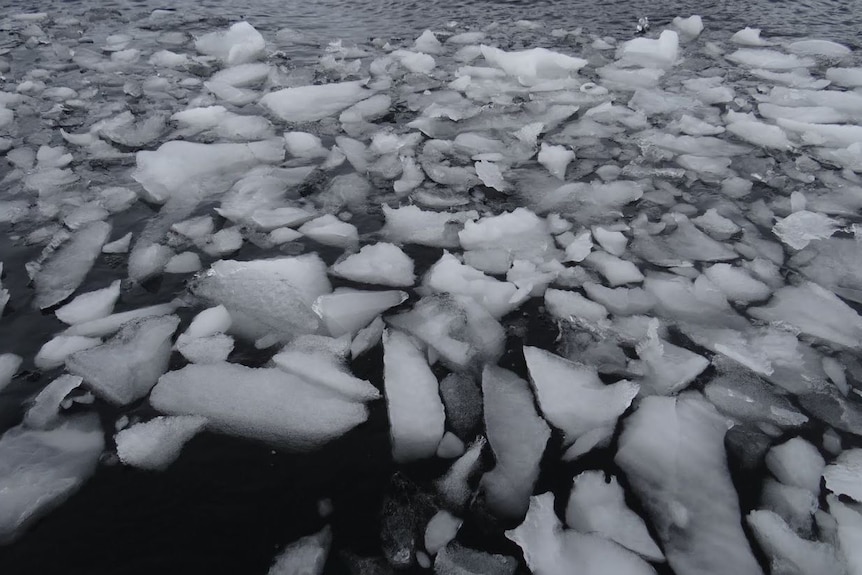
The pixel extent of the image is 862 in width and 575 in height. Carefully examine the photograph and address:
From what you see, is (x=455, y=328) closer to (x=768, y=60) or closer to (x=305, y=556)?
(x=305, y=556)

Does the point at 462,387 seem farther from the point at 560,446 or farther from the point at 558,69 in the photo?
the point at 558,69

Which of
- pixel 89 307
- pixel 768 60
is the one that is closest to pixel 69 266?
pixel 89 307

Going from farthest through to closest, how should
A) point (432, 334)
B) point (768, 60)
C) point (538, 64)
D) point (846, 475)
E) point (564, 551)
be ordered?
1. point (768, 60)
2. point (538, 64)
3. point (432, 334)
4. point (846, 475)
5. point (564, 551)

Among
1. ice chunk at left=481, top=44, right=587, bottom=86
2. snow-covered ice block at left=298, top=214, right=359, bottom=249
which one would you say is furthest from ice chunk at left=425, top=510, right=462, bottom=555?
ice chunk at left=481, top=44, right=587, bottom=86

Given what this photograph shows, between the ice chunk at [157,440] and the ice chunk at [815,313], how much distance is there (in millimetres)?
1851

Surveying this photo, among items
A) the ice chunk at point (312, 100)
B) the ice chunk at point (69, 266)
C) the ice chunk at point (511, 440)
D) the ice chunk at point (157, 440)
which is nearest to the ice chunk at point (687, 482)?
the ice chunk at point (511, 440)

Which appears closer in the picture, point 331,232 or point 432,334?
point 432,334

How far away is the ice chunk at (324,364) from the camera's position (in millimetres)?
1582

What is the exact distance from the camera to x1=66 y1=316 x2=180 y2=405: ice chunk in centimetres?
159

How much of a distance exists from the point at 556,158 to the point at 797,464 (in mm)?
1784

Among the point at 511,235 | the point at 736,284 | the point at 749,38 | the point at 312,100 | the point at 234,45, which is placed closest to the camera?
the point at 736,284

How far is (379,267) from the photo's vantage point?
2045 millimetres

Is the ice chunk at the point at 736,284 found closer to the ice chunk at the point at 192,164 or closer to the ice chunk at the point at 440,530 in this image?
the ice chunk at the point at 440,530

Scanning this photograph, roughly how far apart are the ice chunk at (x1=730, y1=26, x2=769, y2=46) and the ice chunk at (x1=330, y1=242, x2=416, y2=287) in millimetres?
3942
